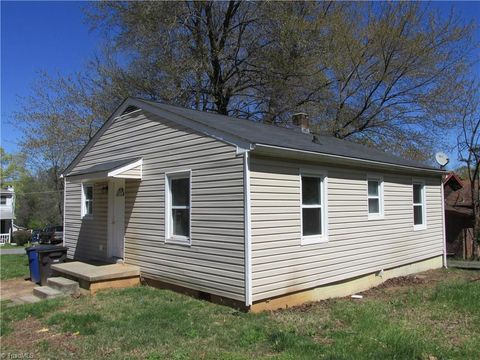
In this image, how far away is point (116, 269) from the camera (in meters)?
9.96

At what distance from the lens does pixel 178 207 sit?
915 centimetres

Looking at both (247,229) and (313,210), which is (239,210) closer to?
(247,229)

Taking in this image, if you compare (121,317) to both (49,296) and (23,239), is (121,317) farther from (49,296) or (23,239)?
(23,239)

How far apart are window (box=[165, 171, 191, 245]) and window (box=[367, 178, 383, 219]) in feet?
15.6

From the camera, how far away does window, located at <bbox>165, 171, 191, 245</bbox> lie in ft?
29.4

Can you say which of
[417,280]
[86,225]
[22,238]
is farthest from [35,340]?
[22,238]

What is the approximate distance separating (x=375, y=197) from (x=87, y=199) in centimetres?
809

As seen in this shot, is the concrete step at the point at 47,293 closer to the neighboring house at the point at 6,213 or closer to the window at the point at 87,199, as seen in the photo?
the window at the point at 87,199

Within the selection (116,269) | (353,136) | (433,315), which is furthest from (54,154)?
(433,315)

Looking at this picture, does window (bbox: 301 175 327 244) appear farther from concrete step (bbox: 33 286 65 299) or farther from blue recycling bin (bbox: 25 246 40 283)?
blue recycling bin (bbox: 25 246 40 283)

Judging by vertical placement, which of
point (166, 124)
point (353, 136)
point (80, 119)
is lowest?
point (166, 124)

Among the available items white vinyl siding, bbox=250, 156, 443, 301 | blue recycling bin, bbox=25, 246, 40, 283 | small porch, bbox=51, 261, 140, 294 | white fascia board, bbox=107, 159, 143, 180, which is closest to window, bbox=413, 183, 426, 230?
white vinyl siding, bbox=250, 156, 443, 301

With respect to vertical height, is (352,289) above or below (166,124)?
below

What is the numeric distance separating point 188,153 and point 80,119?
1981 centimetres
